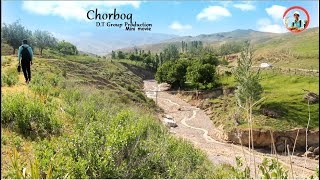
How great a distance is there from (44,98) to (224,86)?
4399cm

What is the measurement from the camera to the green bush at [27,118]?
8.32 m

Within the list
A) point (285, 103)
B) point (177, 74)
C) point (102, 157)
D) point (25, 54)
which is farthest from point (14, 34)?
point (102, 157)

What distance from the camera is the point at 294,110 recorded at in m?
38.3

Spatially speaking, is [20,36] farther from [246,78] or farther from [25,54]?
[25,54]

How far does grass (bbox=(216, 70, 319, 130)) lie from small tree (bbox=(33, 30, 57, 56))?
142 ft

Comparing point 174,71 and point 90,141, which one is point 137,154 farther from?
point 174,71

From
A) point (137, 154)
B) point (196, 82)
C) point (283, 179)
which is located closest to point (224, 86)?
point (196, 82)

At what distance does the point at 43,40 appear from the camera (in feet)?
259

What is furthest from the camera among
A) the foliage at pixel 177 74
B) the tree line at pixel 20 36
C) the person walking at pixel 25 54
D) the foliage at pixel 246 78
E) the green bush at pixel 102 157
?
the tree line at pixel 20 36

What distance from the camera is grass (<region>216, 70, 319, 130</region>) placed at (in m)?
35.1

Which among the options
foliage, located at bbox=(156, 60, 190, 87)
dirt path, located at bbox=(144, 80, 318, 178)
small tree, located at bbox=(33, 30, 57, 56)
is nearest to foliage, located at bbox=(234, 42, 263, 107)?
dirt path, located at bbox=(144, 80, 318, 178)

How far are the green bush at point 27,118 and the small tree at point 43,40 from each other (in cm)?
6552

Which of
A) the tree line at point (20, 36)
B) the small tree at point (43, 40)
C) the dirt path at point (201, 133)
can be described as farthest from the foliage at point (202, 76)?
the small tree at point (43, 40)

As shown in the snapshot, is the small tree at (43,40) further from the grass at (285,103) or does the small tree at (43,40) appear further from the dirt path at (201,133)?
the grass at (285,103)
